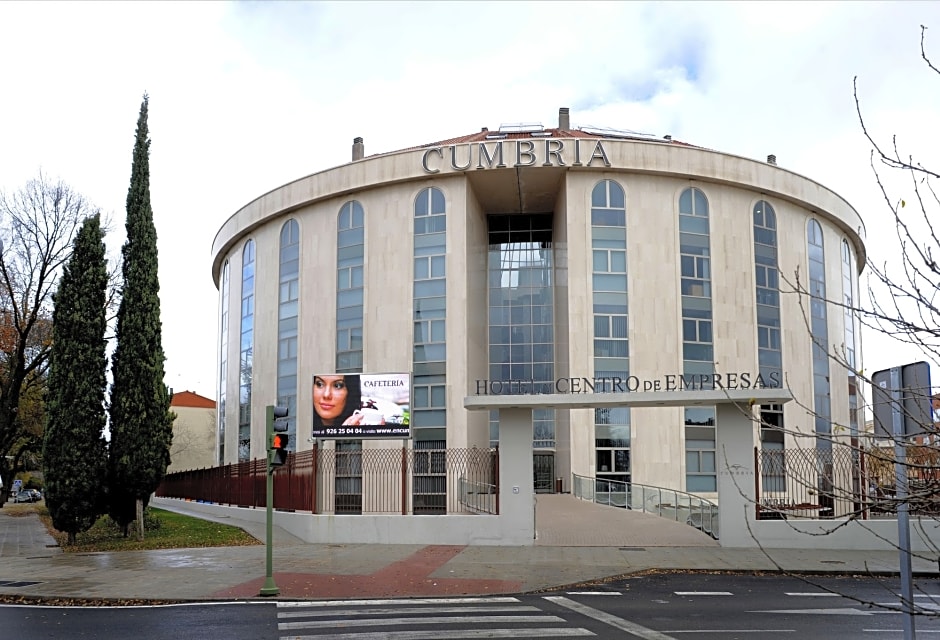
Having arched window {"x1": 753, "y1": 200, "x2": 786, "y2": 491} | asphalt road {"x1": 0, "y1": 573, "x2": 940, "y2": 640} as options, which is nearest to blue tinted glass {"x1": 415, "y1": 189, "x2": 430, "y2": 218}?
arched window {"x1": 753, "y1": 200, "x2": 786, "y2": 491}

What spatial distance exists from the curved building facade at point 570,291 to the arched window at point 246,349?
3460 millimetres

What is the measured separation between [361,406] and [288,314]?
56.0ft

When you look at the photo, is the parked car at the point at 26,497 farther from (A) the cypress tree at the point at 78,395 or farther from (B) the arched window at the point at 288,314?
(A) the cypress tree at the point at 78,395

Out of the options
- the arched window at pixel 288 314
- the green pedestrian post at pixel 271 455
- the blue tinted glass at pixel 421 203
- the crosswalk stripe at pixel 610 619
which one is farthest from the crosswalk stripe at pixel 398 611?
the arched window at pixel 288 314

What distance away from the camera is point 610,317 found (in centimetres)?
3631

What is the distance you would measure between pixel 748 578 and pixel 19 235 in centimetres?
2983

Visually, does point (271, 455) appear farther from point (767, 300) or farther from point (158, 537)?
point (767, 300)

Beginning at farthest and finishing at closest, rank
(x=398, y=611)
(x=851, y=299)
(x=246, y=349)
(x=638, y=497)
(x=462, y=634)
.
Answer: (x=246, y=349)
(x=851, y=299)
(x=638, y=497)
(x=398, y=611)
(x=462, y=634)

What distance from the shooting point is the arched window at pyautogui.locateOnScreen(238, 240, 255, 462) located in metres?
43.7

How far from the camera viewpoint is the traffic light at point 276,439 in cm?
1500

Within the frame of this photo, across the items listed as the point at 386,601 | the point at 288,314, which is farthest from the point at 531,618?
the point at 288,314

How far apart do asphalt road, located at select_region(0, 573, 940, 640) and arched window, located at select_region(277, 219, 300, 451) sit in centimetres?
2645

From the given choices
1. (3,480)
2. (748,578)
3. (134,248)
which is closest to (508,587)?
(748,578)

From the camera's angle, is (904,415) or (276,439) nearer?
(904,415)
